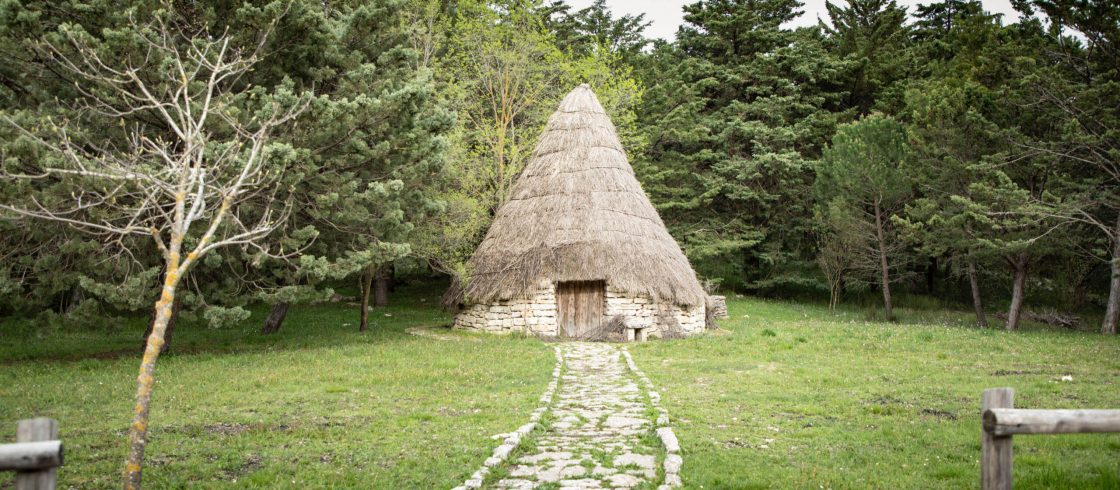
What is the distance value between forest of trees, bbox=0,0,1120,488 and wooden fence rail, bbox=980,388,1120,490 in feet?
18.0

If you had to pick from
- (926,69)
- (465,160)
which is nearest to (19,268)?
(465,160)

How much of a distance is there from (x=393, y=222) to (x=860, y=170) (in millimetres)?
18472

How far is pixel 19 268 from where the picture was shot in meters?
12.6

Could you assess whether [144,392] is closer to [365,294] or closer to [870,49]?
[365,294]

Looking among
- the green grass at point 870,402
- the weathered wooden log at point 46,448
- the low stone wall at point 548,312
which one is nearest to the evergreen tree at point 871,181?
the green grass at point 870,402

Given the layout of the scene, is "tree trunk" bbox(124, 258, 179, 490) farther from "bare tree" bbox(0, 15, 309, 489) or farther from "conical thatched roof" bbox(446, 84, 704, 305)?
"conical thatched roof" bbox(446, 84, 704, 305)

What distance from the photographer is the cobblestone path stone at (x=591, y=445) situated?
19.7 feet

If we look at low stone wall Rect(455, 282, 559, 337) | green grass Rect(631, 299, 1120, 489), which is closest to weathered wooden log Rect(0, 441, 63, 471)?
green grass Rect(631, 299, 1120, 489)

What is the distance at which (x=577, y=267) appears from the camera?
17.9 metres

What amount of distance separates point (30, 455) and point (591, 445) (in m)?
4.79

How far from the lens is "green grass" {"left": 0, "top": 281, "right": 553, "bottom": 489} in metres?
6.21

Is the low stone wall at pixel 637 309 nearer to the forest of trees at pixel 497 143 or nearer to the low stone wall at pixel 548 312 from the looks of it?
the low stone wall at pixel 548 312

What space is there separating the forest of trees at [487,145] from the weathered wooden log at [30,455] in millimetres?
1377

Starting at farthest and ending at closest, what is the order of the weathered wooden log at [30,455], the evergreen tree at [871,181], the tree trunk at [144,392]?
the evergreen tree at [871,181] → the tree trunk at [144,392] → the weathered wooden log at [30,455]
